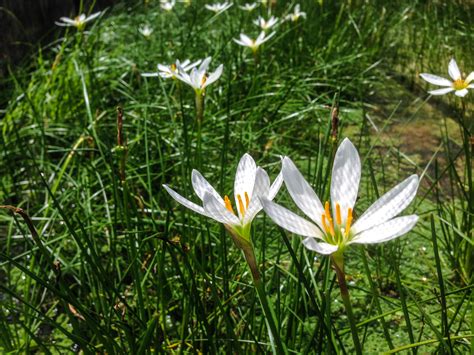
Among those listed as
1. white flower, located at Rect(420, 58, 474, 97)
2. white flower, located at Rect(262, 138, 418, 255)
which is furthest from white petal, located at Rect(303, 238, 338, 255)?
white flower, located at Rect(420, 58, 474, 97)

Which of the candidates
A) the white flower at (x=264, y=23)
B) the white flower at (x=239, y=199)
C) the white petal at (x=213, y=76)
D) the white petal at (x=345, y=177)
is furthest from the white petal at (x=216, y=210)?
the white flower at (x=264, y=23)

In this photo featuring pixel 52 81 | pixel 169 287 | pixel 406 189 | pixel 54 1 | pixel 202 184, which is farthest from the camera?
pixel 54 1

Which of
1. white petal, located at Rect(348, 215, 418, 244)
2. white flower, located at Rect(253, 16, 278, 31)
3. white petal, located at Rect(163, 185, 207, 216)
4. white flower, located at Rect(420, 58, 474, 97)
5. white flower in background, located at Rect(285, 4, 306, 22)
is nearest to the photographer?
white petal, located at Rect(348, 215, 418, 244)

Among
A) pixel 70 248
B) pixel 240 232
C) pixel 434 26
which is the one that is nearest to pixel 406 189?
pixel 240 232

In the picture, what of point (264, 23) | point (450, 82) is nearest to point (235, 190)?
point (450, 82)

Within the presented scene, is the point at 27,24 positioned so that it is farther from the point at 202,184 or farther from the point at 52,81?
the point at 202,184

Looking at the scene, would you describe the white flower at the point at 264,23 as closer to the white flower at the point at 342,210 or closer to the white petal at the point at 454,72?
the white petal at the point at 454,72

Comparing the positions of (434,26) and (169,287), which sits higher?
(169,287)

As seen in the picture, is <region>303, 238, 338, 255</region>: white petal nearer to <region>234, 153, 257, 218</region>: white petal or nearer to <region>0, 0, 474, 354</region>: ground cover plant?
<region>0, 0, 474, 354</region>: ground cover plant

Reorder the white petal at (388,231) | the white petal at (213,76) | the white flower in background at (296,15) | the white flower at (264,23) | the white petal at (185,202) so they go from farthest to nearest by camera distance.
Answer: the white flower in background at (296,15) → the white flower at (264,23) → the white petal at (213,76) → the white petal at (185,202) → the white petal at (388,231)
